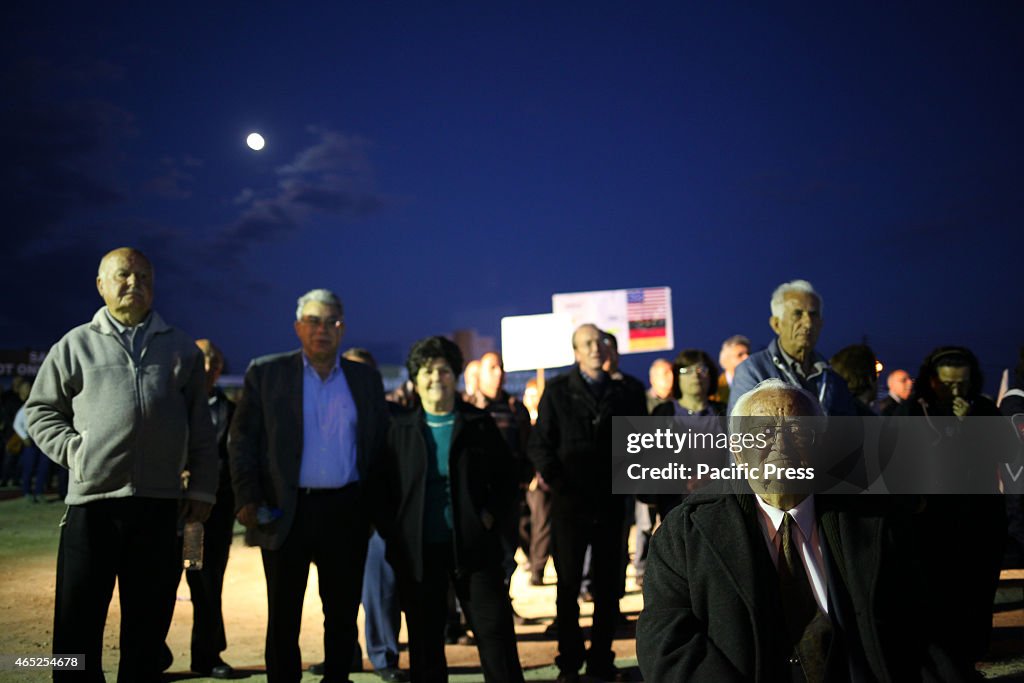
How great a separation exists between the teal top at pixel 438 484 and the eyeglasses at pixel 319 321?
0.79 meters

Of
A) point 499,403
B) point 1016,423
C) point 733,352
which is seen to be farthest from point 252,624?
point 1016,423

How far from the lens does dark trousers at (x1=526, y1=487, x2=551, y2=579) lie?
8.80m

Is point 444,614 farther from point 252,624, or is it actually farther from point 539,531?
point 539,531

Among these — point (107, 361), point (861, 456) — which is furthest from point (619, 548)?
point (107, 361)

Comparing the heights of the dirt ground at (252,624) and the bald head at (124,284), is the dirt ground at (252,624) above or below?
below

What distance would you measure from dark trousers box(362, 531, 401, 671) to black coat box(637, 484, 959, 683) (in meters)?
3.41

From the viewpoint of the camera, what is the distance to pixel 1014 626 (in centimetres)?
646

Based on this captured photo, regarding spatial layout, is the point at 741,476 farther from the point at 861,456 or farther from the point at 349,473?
the point at 349,473

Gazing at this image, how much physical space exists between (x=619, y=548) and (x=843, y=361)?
2476 millimetres

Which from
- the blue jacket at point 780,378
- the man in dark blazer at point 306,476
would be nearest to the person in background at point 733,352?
the blue jacket at point 780,378

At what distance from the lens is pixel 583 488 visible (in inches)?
218

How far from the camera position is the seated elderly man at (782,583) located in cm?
246

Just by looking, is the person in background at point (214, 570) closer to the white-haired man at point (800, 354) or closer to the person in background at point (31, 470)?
the white-haired man at point (800, 354)

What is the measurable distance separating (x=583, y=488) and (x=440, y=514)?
138 centimetres
